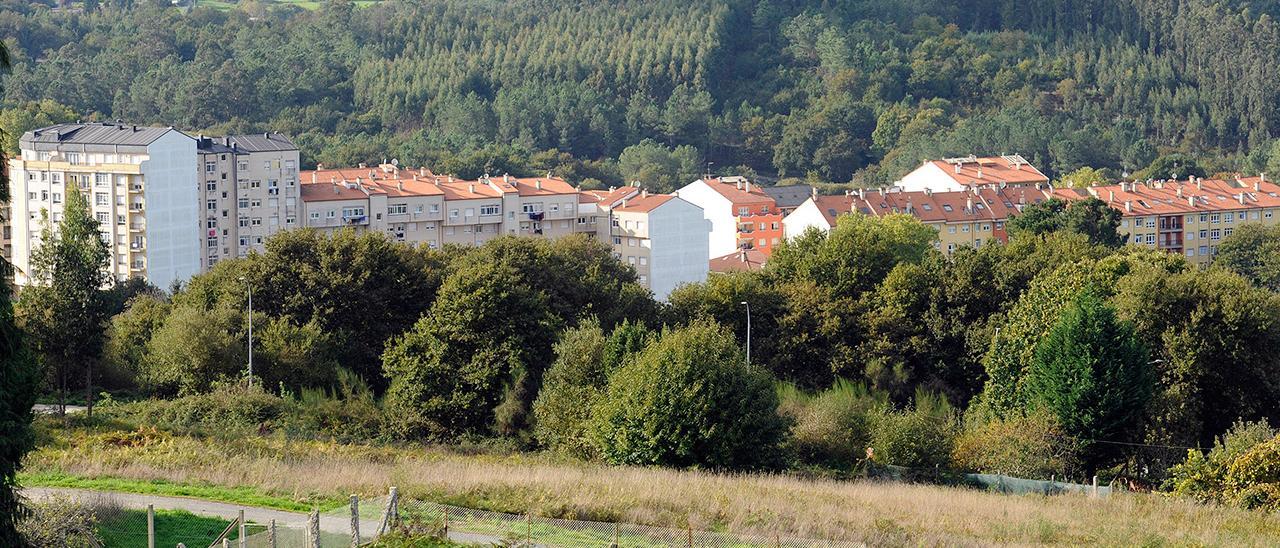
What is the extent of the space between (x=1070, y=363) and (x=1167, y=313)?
15.0 feet

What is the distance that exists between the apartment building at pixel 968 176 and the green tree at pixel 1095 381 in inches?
1995

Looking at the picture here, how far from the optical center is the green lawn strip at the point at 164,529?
18.0 metres

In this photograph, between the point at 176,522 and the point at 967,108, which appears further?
the point at 967,108

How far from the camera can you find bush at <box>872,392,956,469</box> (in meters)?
27.8

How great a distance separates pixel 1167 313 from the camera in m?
32.5

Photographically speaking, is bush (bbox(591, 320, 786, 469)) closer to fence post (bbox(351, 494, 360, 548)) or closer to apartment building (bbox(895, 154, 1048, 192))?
fence post (bbox(351, 494, 360, 548))

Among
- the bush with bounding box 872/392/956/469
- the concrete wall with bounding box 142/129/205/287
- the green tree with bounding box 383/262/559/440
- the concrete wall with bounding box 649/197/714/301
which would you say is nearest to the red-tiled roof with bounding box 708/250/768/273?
the concrete wall with bounding box 649/197/714/301

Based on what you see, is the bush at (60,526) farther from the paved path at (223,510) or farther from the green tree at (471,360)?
the green tree at (471,360)

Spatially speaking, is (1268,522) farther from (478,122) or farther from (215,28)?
(215,28)

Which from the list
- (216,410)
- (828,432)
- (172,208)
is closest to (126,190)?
(172,208)

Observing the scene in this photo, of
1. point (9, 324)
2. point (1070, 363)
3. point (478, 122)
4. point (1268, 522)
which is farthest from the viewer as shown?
point (478, 122)

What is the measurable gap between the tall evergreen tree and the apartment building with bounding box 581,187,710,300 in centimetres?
5306

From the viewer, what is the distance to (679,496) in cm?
2056

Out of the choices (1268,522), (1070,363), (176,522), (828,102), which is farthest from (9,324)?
(828,102)
